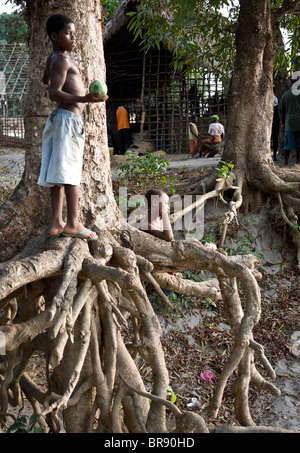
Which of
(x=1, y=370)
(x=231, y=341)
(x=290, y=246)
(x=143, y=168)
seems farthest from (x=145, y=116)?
(x=1, y=370)

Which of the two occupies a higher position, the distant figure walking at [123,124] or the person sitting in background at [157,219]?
the distant figure walking at [123,124]

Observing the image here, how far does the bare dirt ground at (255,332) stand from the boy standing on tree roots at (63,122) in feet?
7.38

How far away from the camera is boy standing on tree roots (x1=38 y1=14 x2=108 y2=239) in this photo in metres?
2.94

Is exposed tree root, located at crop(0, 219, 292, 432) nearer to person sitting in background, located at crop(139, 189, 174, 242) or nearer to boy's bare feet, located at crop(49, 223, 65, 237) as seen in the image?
boy's bare feet, located at crop(49, 223, 65, 237)

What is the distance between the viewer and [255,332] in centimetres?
577

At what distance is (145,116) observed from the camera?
13.9 m

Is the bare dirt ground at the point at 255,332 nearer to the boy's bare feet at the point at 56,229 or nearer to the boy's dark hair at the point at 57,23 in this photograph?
the boy's bare feet at the point at 56,229

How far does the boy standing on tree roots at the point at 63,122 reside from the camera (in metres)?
2.94

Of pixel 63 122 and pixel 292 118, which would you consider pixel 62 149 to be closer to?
pixel 63 122

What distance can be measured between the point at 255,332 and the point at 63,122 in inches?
146

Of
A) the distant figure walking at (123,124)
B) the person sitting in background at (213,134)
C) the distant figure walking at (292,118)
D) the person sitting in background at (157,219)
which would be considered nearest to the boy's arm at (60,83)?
the person sitting in background at (157,219)

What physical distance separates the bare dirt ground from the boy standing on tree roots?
7.38 ft

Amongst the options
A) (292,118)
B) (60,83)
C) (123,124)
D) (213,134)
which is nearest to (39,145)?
(60,83)

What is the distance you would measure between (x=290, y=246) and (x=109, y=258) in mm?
3988
